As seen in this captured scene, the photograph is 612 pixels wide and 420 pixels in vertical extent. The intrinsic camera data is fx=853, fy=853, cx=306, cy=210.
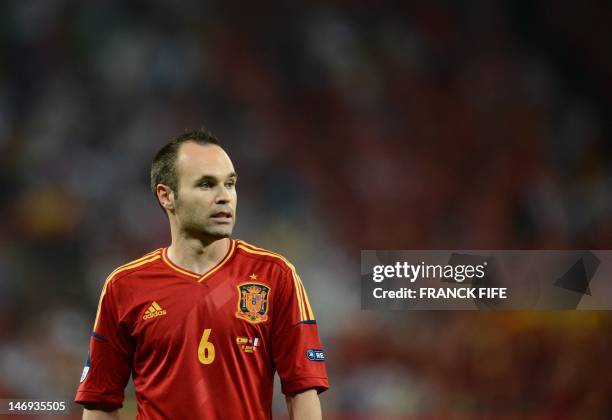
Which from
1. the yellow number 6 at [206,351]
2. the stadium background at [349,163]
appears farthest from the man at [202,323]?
the stadium background at [349,163]

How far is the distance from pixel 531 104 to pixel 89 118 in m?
2.00

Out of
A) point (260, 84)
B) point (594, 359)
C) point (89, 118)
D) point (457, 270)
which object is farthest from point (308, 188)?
point (594, 359)

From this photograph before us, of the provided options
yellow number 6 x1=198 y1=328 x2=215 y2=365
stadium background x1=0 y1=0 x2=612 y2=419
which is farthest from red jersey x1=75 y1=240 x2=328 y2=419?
stadium background x1=0 y1=0 x2=612 y2=419

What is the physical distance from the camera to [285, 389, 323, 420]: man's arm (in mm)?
1938

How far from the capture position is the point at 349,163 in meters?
3.83

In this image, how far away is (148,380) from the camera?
200 cm

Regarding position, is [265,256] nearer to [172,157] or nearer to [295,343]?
[295,343]

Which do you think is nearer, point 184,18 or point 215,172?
point 215,172

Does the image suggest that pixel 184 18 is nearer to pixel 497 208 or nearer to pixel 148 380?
pixel 497 208

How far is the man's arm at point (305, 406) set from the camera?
194 centimetres

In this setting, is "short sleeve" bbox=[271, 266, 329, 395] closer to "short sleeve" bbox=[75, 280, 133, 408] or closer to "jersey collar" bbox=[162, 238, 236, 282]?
"jersey collar" bbox=[162, 238, 236, 282]

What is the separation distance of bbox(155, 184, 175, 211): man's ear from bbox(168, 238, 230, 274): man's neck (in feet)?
0.33

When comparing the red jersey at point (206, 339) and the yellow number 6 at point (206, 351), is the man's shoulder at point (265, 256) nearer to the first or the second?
the red jersey at point (206, 339)

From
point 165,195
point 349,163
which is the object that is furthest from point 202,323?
point 349,163
